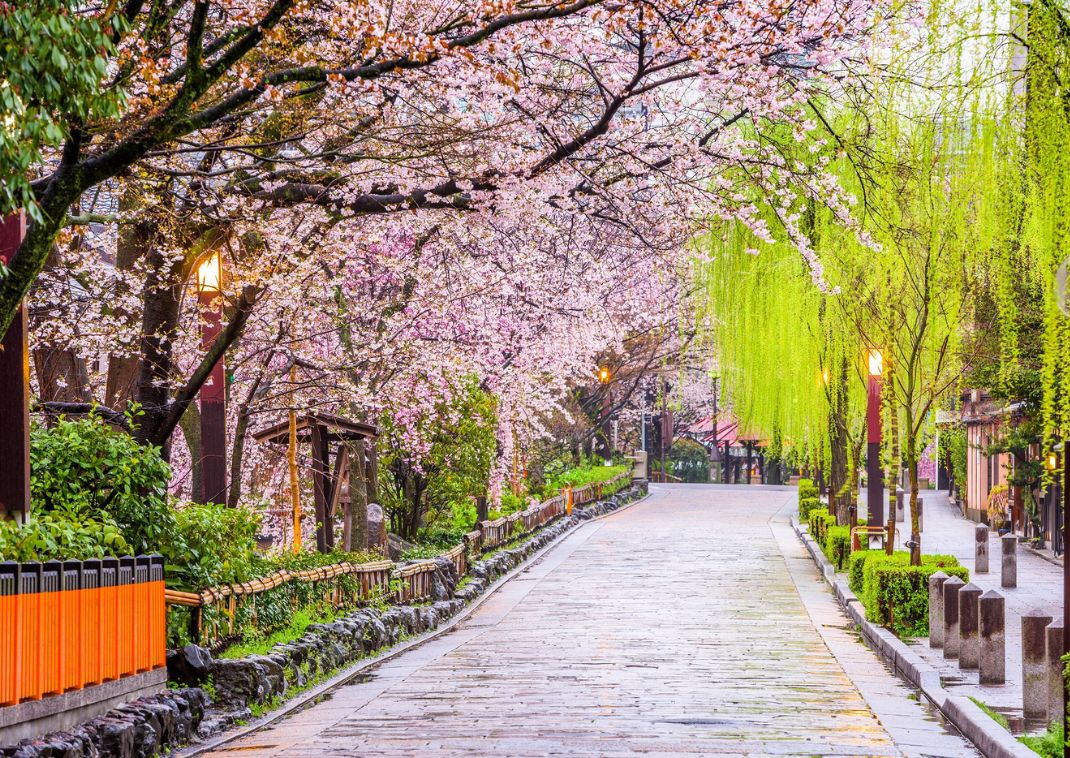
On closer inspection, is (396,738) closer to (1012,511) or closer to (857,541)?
(857,541)

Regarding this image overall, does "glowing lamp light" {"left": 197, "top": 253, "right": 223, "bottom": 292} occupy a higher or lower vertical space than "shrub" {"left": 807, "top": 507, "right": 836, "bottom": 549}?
higher

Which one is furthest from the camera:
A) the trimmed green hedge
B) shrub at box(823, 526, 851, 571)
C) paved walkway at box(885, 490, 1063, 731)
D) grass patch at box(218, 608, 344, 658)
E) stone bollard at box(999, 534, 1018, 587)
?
shrub at box(823, 526, 851, 571)

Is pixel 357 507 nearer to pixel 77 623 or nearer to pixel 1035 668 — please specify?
pixel 77 623

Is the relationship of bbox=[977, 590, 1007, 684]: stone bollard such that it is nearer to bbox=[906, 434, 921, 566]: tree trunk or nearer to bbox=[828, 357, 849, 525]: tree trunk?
bbox=[906, 434, 921, 566]: tree trunk

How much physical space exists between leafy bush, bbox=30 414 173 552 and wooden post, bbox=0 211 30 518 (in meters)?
1.36

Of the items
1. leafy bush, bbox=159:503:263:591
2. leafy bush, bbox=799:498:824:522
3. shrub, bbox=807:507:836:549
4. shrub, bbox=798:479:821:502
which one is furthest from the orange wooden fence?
shrub, bbox=798:479:821:502

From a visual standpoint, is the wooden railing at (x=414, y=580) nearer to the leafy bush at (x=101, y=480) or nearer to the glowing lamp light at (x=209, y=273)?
the glowing lamp light at (x=209, y=273)

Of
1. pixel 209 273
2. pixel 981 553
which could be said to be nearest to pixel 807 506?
pixel 981 553

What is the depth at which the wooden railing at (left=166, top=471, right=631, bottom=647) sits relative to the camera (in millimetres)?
11422

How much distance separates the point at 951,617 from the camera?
43.8 ft

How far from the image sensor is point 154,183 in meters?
12.4

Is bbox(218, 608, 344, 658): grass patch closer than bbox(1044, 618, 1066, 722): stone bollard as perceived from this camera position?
No

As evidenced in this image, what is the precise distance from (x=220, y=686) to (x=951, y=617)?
7442 millimetres

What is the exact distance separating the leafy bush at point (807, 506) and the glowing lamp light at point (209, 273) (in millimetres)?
23283
